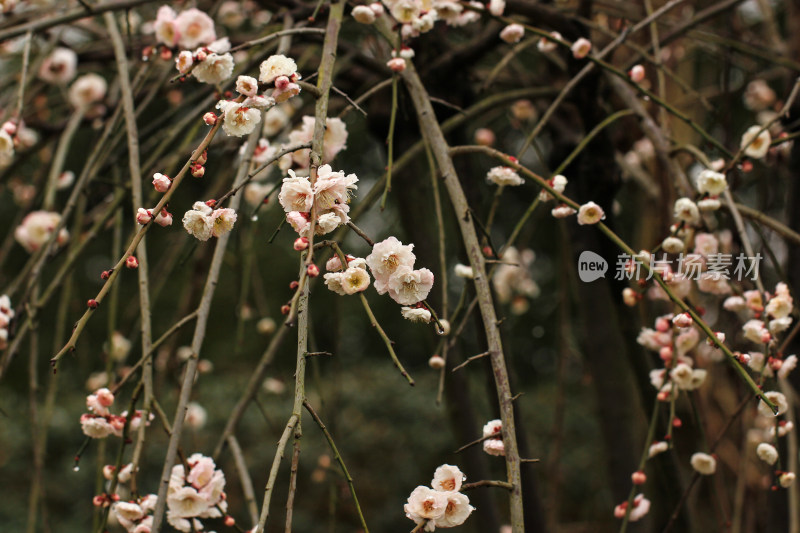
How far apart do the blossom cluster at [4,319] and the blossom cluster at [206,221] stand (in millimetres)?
561

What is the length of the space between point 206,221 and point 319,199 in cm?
11

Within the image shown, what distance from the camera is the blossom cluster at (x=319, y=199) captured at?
27.2 inches

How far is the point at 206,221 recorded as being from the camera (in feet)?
2.38

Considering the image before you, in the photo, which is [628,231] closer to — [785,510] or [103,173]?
[785,510]

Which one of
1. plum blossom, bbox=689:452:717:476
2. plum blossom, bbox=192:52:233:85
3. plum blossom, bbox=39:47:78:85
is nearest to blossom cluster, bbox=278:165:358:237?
plum blossom, bbox=192:52:233:85

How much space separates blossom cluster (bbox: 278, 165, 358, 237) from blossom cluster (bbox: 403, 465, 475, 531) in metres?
0.26

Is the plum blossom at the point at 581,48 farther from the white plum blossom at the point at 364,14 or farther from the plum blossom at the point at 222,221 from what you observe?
the plum blossom at the point at 222,221

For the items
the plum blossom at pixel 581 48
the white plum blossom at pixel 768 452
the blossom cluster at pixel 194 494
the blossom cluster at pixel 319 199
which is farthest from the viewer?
the plum blossom at pixel 581 48

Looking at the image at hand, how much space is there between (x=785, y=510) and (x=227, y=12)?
1.76m

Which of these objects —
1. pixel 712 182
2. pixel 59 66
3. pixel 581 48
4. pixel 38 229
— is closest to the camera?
pixel 712 182

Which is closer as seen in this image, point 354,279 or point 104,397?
point 354,279

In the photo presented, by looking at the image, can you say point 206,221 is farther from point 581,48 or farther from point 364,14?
point 581,48

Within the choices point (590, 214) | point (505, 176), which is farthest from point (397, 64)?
point (590, 214)

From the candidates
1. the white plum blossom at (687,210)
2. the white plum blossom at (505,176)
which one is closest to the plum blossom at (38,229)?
the white plum blossom at (505,176)
